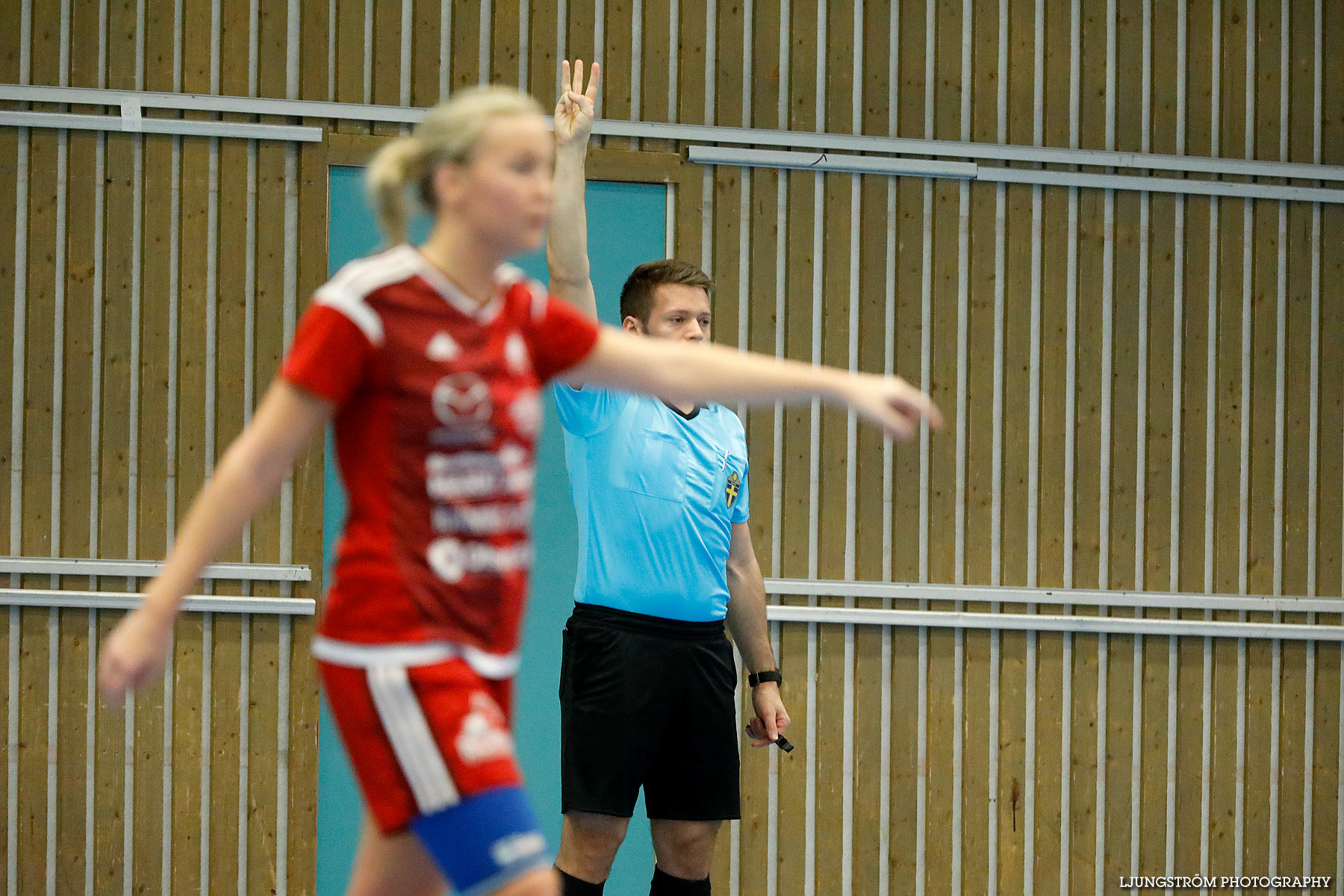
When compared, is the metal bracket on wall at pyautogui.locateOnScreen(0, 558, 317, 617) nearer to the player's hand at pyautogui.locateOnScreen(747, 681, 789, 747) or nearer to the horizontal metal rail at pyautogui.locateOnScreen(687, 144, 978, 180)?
the player's hand at pyautogui.locateOnScreen(747, 681, 789, 747)

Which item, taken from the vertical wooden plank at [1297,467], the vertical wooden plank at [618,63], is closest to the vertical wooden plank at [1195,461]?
the vertical wooden plank at [1297,467]

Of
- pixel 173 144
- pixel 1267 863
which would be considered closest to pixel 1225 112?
pixel 1267 863

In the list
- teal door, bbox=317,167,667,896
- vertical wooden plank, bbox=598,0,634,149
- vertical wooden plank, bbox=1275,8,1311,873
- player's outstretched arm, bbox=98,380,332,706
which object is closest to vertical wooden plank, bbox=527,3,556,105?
vertical wooden plank, bbox=598,0,634,149

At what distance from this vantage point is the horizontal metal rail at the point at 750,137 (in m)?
5.21

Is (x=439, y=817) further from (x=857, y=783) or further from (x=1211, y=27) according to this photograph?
(x=1211, y=27)

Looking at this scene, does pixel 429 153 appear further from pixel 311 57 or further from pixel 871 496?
pixel 871 496

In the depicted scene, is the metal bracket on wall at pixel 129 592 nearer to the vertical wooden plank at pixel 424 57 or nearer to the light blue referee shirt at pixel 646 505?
the vertical wooden plank at pixel 424 57

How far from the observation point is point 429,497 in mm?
1926

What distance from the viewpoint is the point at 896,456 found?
223 inches

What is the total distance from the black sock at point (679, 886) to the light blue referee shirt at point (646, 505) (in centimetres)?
68

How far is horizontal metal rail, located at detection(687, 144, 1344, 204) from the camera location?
5531 millimetres

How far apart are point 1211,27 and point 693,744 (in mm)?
4142

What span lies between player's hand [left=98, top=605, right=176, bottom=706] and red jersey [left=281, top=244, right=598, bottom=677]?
22cm

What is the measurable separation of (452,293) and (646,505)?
5.09ft
